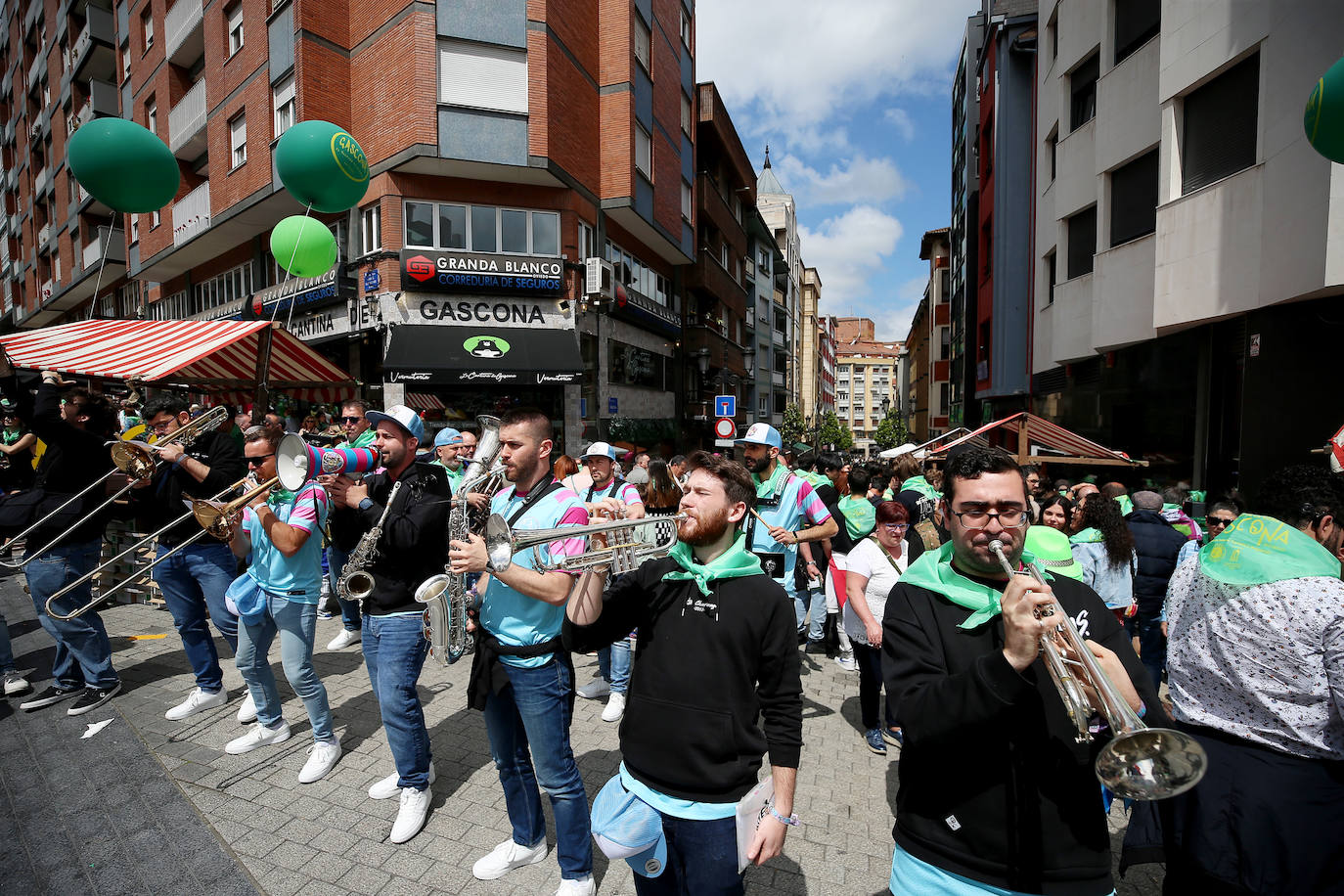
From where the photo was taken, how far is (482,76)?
611 inches

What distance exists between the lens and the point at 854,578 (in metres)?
A: 4.62

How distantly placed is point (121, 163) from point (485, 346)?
9.23 metres

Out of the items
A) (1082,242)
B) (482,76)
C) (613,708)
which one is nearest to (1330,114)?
(613,708)

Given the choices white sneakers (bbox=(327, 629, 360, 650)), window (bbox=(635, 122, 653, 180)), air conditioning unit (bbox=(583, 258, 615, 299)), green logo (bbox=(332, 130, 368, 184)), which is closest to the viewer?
white sneakers (bbox=(327, 629, 360, 650))

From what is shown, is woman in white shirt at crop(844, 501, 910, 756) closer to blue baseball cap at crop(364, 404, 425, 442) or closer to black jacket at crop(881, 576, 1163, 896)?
black jacket at crop(881, 576, 1163, 896)

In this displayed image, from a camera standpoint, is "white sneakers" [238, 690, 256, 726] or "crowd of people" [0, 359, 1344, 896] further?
"white sneakers" [238, 690, 256, 726]

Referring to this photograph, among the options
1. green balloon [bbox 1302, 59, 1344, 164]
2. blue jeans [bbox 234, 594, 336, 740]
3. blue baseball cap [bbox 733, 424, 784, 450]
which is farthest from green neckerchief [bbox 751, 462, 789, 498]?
green balloon [bbox 1302, 59, 1344, 164]

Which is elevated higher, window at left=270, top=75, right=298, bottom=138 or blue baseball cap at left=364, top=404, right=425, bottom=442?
window at left=270, top=75, right=298, bottom=138

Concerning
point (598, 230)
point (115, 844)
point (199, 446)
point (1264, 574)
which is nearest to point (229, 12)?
point (598, 230)

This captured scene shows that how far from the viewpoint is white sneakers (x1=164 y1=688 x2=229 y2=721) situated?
4910 mm

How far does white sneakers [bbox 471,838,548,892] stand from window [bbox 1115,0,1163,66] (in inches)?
655

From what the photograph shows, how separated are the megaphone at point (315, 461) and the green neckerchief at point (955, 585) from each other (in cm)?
302

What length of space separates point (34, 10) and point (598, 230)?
129 ft

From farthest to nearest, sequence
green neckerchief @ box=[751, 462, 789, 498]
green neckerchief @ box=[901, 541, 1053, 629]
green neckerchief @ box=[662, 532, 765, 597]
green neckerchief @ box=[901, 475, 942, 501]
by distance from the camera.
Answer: green neckerchief @ box=[901, 475, 942, 501], green neckerchief @ box=[751, 462, 789, 498], green neckerchief @ box=[662, 532, 765, 597], green neckerchief @ box=[901, 541, 1053, 629]
